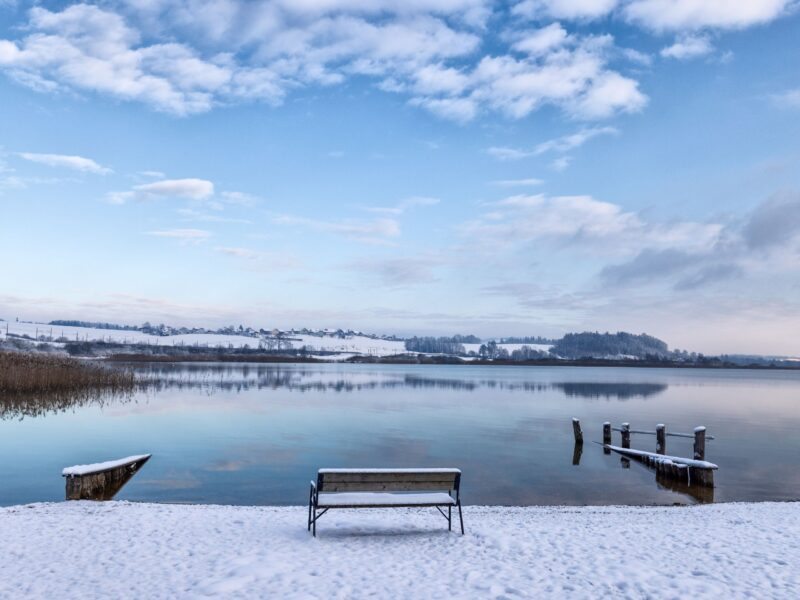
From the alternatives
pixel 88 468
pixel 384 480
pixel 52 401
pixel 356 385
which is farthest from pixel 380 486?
pixel 356 385

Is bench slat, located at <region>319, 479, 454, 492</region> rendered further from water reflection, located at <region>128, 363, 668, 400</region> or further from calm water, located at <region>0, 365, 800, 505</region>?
water reflection, located at <region>128, 363, 668, 400</region>

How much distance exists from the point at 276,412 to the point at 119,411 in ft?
29.8

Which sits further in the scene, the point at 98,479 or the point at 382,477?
the point at 98,479

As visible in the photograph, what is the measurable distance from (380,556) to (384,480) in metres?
1.58

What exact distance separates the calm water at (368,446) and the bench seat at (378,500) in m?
5.85

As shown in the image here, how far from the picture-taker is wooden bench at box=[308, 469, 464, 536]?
966 centimetres

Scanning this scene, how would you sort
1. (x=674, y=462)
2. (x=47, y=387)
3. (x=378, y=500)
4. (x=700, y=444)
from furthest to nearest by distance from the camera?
(x=47, y=387) → (x=700, y=444) → (x=674, y=462) → (x=378, y=500)

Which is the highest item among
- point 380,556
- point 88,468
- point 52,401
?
point 380,556

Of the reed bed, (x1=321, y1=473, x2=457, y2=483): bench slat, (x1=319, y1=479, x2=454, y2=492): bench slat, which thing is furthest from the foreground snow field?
the reed bed

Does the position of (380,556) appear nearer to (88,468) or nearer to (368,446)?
(88,468)

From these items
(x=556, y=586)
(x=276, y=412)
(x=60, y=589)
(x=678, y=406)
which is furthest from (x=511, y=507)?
(x=678, y=406)

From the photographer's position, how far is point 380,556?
27.9 feet

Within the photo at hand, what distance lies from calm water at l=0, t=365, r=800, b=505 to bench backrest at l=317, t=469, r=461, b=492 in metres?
6.21

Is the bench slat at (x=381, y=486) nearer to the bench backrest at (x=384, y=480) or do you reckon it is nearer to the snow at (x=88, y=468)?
the bench backrest at (x=384, y=480)
